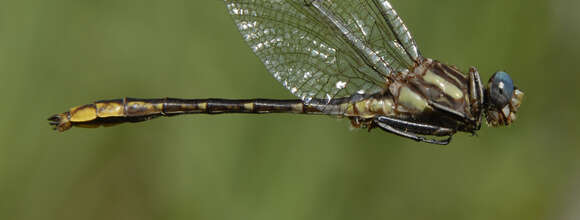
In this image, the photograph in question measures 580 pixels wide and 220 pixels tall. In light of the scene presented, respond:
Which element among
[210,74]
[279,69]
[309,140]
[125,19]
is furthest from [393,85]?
[125,19]

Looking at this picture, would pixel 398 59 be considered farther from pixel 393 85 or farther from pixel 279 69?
pixel 279 69

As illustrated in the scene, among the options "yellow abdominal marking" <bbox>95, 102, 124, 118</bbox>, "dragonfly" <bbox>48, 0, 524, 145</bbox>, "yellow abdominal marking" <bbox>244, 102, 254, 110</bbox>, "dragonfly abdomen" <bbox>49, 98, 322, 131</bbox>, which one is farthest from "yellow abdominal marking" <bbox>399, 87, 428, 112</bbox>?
"yellow abdominal marking" <bbox>95, 102, 124, 118</bbox>

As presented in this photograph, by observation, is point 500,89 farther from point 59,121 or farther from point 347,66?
point 59,121

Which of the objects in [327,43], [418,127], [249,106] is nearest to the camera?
A: [418,127]

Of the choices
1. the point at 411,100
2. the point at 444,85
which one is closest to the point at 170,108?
the point at 411,100

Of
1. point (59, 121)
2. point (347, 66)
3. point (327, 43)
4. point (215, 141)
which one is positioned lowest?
point (215, 141)

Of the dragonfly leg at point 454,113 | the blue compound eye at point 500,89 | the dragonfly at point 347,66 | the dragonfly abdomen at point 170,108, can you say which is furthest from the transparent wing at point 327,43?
the blue compound eye at point 500,89
